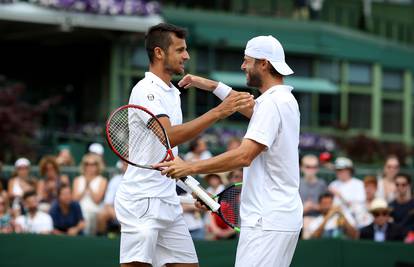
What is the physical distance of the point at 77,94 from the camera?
84.4 ft

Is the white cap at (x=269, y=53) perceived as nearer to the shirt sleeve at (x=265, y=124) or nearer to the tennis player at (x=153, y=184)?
the shirt sleeve at (x=265, y=124)

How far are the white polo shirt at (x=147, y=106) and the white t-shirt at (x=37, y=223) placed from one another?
5054mm

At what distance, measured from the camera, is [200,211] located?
1277cm

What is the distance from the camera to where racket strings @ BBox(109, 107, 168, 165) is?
7578mm

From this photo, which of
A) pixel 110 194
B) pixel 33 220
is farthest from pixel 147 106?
pixel 110 194

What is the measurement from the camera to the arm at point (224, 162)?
6.83 metres

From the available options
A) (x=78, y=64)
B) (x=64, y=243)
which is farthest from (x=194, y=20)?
(x=64, y=243)

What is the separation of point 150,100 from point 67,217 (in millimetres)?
5426

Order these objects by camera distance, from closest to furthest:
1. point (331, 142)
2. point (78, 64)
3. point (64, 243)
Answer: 1. point (64, 243)
2. point (331, 142)
3. point (78, 64)

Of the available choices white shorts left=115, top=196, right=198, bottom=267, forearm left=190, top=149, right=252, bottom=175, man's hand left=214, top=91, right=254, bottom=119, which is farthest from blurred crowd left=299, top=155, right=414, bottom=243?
forearm left=190, top=149, right=252, bottom=175

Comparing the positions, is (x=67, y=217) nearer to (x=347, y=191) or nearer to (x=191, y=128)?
(x=347, y=191)

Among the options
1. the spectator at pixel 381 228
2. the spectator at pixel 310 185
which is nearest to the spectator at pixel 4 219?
the spectator at pixel 310 185

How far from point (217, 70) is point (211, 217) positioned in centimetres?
1316

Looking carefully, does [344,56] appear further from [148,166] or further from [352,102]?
[148,166]
